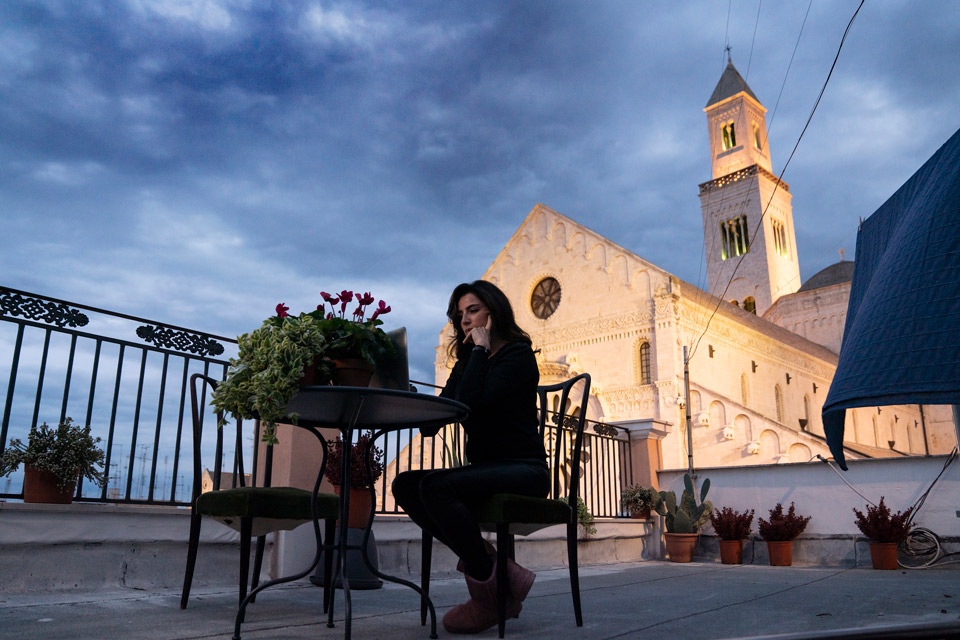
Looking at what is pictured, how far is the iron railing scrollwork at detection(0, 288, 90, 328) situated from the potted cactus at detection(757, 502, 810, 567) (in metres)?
6.90

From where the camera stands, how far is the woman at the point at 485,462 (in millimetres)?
2584

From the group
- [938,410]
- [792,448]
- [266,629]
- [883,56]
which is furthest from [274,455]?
[938,410]

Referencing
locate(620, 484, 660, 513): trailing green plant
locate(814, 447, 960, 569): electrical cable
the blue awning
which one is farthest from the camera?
locate(620, 484, 660, 513): trailing green plant

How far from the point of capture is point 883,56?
49.4ft

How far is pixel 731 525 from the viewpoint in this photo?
25.0 ft

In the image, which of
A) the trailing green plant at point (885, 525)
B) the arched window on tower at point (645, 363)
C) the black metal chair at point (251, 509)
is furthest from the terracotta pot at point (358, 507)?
the arched window on tower at point (645, 363)

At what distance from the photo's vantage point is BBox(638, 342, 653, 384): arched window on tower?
929 inches

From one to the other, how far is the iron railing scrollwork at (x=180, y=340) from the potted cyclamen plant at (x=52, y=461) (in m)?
0.79

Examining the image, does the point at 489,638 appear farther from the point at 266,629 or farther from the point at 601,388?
the point at 601,388

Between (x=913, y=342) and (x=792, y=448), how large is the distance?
20.5 meters

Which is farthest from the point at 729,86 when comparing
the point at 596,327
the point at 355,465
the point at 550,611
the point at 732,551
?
the point at 550,611

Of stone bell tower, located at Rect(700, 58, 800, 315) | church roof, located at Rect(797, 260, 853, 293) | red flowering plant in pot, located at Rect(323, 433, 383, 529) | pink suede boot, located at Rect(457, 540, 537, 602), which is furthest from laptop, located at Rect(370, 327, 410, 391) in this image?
church roof, located at Rect(797, 260, 853, 293)

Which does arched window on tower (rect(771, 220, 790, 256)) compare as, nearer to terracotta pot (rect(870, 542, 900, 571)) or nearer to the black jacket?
terracotta pot (rect(870, 542, 900, 571))

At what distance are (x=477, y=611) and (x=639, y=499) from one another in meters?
5.82
